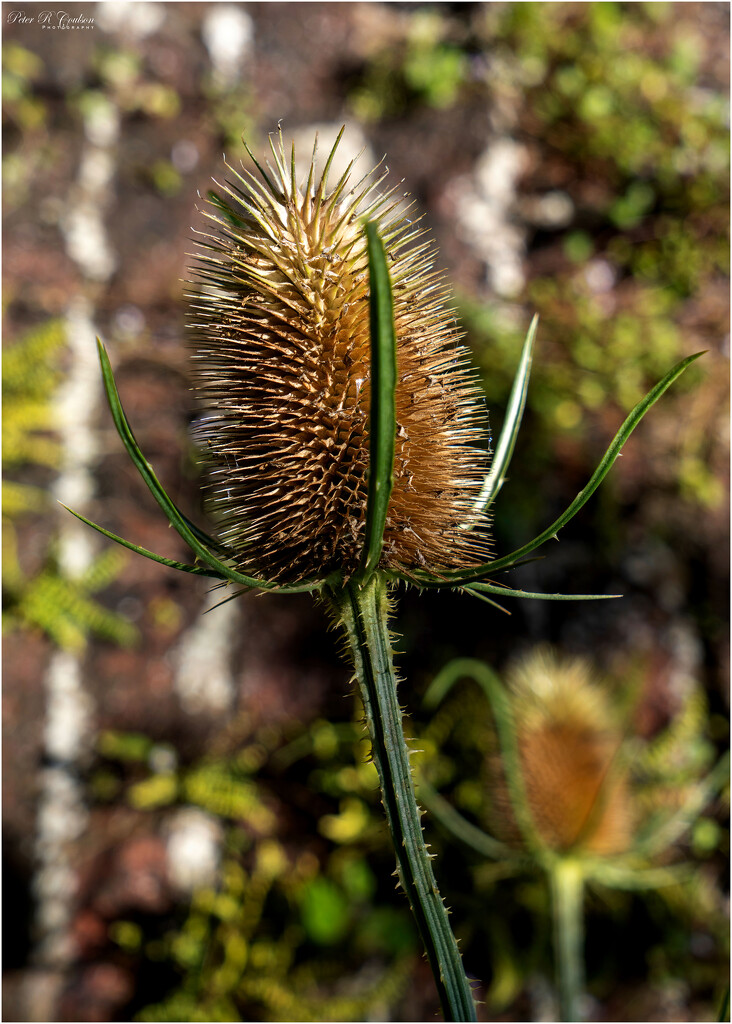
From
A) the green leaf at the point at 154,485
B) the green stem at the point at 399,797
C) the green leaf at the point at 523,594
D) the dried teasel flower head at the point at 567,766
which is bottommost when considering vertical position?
the dried teasel flower head at the point at 567,766

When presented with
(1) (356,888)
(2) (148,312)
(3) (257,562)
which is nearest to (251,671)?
(1) (356,888)

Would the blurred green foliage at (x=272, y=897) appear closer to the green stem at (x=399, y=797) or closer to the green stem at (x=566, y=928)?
the green stem at (x=566, y=928)

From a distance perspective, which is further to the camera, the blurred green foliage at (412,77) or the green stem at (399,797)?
the blurred green foliage at (412,77)

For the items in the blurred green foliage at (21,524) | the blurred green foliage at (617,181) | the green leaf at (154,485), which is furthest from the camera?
the blurred green foliage at (617,181)

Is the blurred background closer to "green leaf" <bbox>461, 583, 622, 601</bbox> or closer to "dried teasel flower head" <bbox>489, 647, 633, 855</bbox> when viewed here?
"dried teasel flower head" <bbox>489, 647, 633, 855</bbox>

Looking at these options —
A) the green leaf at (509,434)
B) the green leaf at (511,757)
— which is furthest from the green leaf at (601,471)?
the green leaf at (511,757)

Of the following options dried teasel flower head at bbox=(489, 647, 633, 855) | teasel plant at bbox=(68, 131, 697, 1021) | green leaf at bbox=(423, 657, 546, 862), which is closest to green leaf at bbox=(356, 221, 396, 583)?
teasel plant at bbox=(68, 131, 697, 1021)
